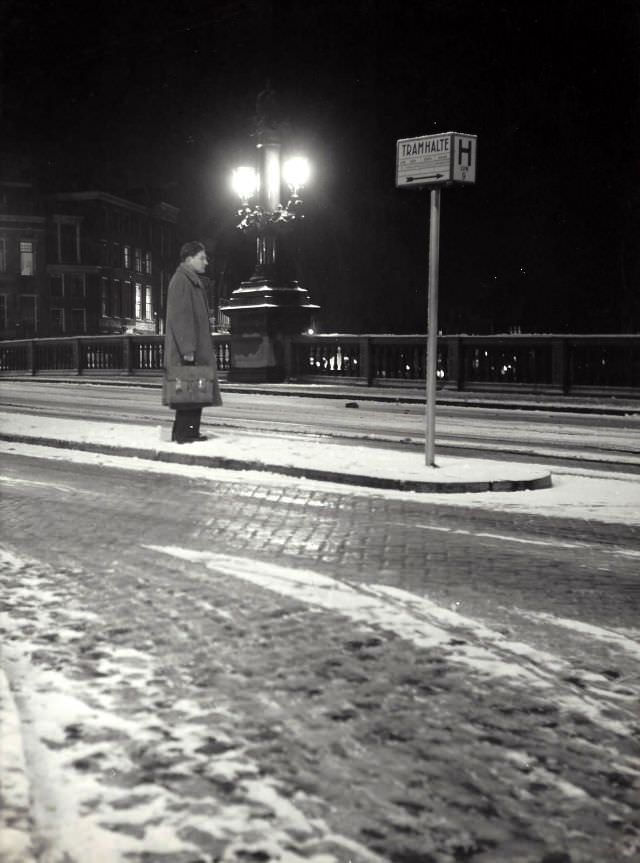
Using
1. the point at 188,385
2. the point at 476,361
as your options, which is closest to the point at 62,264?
the point at 476,361

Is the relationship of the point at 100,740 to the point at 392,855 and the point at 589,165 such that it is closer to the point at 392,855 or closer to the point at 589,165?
the point at 392,855

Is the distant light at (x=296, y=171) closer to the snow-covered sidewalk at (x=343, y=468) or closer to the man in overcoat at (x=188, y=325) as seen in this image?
the snow-covered sidewalk at (x=343, y=468)

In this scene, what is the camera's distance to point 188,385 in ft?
38.2

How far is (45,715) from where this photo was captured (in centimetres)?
375

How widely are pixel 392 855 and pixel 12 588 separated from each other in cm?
330

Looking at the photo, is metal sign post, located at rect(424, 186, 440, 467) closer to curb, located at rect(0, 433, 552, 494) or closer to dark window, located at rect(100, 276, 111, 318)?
curb, located at rect(0, 433, 552, 494)

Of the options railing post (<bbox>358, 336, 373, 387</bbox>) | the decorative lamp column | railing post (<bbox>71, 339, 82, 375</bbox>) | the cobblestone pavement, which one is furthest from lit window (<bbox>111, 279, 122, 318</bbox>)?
the cobblestone pavement

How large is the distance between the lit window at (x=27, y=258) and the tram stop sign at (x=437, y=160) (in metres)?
60.7

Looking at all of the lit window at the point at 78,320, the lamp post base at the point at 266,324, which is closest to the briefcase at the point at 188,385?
the lamp post base at the point at 266,324

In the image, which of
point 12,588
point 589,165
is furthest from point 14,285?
point 12,588

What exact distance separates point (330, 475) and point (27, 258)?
2407 inches

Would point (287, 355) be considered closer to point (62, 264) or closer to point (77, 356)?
point (77, 356)

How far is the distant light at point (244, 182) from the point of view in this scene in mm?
25734

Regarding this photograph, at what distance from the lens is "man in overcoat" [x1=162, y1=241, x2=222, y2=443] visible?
1134cm
